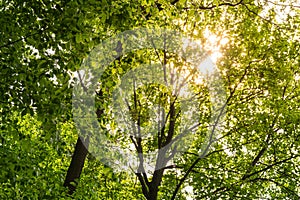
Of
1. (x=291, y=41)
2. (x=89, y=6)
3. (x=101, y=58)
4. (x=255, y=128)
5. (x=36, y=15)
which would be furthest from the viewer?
(x=291, y=41)

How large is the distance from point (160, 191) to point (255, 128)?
5.60 m

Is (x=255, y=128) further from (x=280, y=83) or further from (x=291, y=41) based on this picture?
(x=291, y=41)

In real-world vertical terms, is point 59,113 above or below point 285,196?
below

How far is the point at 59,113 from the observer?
22.7ft

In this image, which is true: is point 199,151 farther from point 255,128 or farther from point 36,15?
point 36,15

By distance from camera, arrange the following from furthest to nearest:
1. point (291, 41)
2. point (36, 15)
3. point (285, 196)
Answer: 1. point (285, 196)
2. point (291, 41)
3. point (36, 15)

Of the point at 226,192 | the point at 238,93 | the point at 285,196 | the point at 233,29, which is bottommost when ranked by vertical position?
the point at 226,192

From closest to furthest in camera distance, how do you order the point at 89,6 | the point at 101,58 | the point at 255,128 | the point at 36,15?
the point at 89,6 → the point at 36,15 → the point at 101,58 → the point at 255,128

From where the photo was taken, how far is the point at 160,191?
2016cm

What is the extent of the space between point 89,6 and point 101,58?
412 cm

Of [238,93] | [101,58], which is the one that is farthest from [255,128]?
[101,58]

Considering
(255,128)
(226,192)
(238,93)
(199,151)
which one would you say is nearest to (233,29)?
(238,93)

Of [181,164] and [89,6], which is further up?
[181,164]

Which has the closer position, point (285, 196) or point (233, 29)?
point (233, 29)
